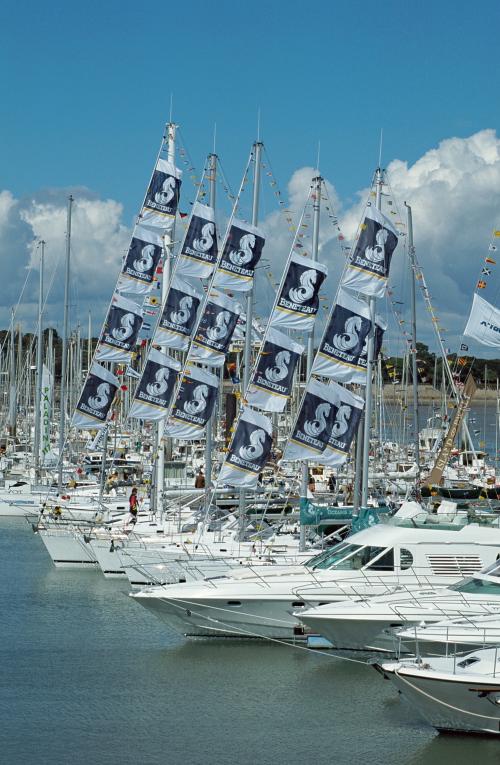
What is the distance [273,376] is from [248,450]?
7.44ft

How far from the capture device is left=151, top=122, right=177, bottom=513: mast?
152 feet

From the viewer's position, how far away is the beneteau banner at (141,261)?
4975 centimetres

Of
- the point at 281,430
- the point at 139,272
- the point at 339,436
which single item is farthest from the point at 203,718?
the point at 281,430

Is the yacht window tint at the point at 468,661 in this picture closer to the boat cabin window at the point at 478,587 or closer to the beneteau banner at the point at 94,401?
the boat cabin window at the point at 478,587

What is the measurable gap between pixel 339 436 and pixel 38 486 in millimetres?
31517

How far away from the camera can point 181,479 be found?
199 ft

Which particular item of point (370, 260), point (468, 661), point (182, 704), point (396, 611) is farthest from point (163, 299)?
point (468, 661)

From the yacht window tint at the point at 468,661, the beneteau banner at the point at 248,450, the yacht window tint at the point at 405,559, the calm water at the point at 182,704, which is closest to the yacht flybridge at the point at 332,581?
the yacht window tint at the point at 405,559

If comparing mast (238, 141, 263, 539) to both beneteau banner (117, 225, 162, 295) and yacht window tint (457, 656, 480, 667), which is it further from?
yacht window tint (457, 656, 480, 667)

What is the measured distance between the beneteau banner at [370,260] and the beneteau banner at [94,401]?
15289 mm

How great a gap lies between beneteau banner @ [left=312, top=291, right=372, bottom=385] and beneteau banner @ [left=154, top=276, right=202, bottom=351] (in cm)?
937

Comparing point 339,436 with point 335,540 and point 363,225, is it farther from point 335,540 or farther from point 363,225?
point 363,225

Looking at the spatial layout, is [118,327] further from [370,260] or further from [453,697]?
[453,697]

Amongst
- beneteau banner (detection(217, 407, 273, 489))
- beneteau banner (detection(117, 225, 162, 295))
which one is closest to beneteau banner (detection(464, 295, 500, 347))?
beneteau banner (detection(217, 407, 273, 489))
